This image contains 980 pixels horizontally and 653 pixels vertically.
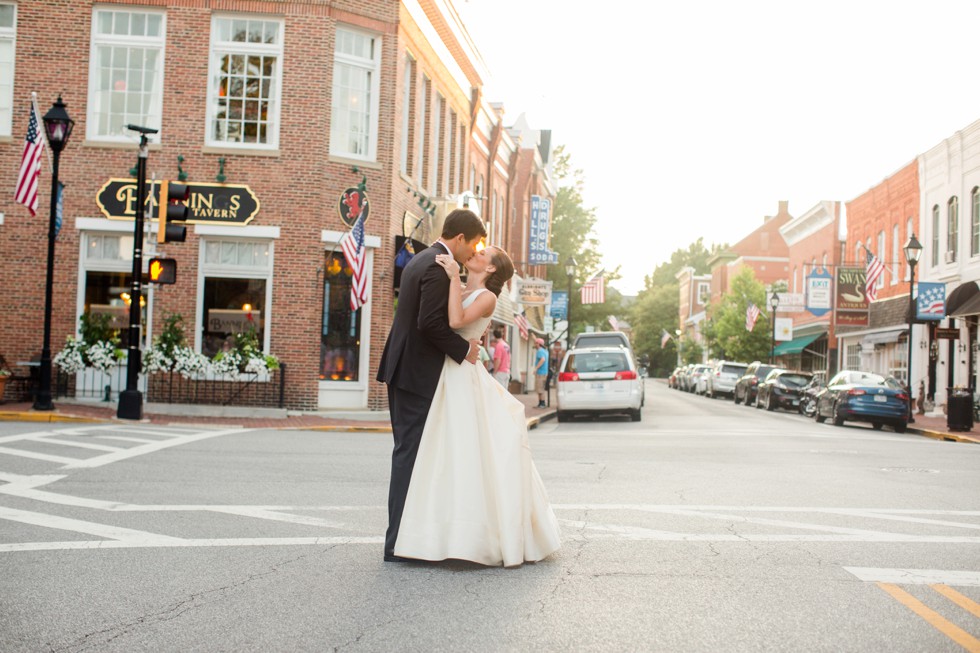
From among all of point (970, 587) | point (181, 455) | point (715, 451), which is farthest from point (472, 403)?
point (715, 451)

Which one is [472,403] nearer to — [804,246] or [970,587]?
[970,587]

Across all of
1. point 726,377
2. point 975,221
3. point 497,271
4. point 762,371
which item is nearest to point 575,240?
point 726,377

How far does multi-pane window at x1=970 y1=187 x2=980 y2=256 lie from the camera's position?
32.5 meters

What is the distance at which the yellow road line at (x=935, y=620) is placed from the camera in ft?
14.7

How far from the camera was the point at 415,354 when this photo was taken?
609 centimetres

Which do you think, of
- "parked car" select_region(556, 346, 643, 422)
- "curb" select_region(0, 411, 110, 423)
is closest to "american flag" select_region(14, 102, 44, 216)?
"curb" select_region(0, 411, 110, 423)

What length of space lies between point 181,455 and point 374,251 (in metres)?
10.7

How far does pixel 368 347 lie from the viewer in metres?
21.9

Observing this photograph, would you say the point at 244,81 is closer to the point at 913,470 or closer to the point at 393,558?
the point at 913,470

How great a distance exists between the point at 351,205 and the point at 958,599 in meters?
17.5

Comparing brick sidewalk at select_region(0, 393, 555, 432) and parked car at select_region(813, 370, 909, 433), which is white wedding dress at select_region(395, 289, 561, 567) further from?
parked car at select_region(813, 370, 909, 433)

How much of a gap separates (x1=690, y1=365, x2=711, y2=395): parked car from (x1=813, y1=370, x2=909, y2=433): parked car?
2722cm

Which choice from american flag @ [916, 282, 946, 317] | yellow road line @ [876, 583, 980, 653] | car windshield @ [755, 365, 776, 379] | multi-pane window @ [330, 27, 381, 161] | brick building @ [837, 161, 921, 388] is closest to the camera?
yellow road line @ [876, 583, 980, 653]

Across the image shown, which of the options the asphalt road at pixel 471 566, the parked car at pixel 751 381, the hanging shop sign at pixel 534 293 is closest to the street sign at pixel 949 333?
the parked car at pixel 751 381
